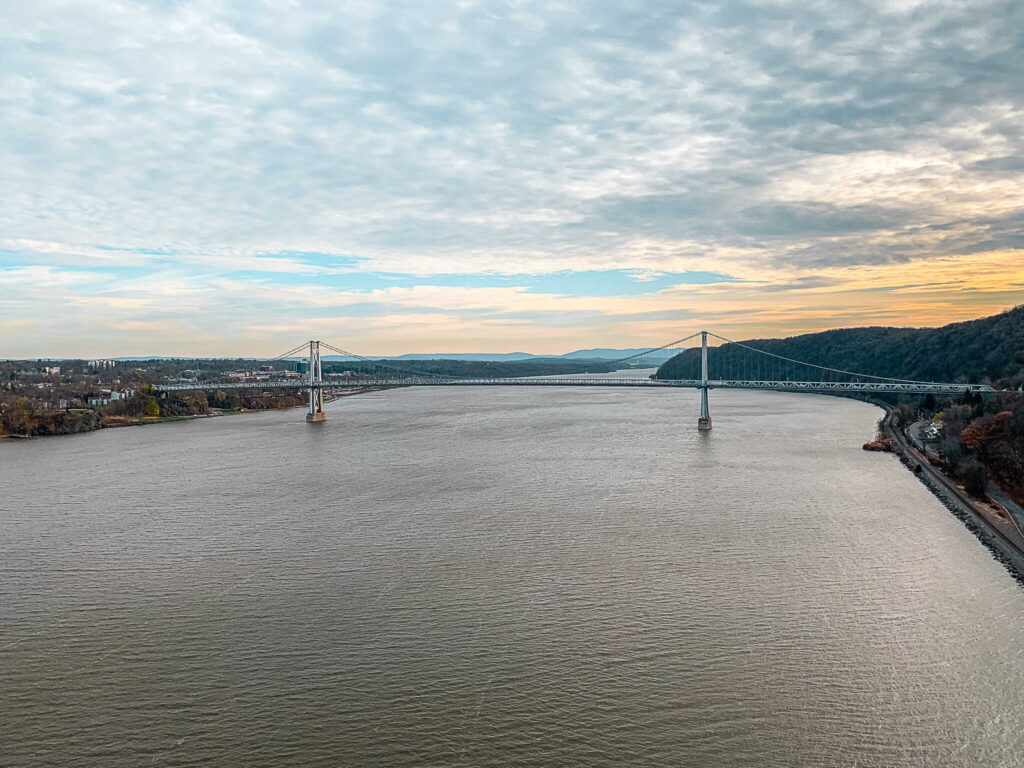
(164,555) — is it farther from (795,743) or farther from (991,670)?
(991,670)

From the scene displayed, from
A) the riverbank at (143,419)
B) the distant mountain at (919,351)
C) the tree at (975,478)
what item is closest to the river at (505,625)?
the tree at (975,478)

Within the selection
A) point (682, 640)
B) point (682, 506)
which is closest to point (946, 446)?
point (682, 506)

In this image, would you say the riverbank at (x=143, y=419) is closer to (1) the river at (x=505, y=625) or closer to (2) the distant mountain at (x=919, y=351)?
(1) the river at (x=505, y=625)

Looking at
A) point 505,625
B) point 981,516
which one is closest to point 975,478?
point 981,516

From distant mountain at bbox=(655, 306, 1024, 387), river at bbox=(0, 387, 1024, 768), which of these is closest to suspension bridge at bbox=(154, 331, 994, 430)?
distant mountain at bbox=(655, 306, 1024, 387)

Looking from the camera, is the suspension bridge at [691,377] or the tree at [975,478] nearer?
the tree at [975,478]
